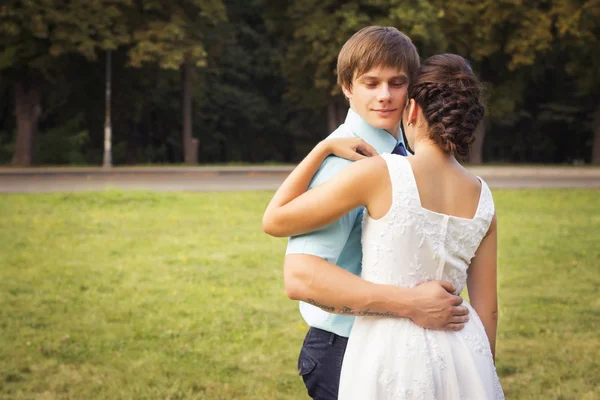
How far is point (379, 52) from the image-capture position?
2619 mm

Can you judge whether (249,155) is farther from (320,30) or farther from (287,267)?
(287,267)

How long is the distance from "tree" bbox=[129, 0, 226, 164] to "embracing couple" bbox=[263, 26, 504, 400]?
1143 inches

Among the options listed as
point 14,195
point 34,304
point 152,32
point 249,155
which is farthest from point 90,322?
point 249,155

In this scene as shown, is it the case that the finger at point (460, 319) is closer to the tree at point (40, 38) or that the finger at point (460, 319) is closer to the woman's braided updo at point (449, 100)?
the woman's braided updo at point (449, 100)

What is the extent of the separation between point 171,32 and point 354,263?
30.2 m

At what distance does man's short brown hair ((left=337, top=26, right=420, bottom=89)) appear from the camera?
262 cm

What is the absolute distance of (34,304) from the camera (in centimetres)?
861

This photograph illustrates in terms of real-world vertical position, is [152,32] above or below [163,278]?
above

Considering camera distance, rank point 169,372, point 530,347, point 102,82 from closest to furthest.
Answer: point 169,372 < point 530,347 < point 102,82

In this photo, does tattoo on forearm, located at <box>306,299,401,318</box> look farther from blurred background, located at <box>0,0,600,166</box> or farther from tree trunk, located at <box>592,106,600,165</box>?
tree trunk, located at <box>592,106,600,165</box>

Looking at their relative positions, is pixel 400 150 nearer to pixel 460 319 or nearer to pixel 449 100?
pixel 449 100

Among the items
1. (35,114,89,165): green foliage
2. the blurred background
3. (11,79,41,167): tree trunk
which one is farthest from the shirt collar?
(35,114,89,165): green foliage

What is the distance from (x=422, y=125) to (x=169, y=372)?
14.9ft

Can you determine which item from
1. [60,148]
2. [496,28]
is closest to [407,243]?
[496,28]
